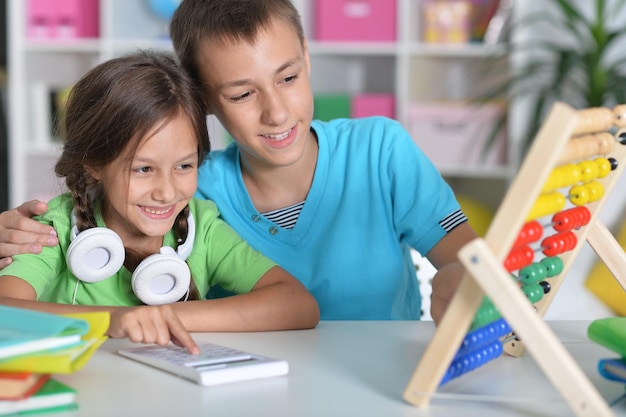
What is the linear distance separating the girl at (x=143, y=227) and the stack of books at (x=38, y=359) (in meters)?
0.36

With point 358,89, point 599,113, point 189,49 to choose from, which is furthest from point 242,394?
point 358,89

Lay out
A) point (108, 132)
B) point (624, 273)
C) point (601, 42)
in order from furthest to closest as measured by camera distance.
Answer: point (601, 42), point (108, 132), point (624, 273)

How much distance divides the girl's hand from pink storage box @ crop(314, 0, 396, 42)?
3.01 m

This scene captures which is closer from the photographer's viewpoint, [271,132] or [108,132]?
[108,132]

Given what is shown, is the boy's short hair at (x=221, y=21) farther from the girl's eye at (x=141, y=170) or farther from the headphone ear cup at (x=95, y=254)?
the headphone ear cup at (x=95, y=254)

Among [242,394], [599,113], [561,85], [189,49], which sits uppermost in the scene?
[599,113]

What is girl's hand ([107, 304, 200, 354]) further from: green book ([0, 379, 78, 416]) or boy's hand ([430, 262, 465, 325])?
boy's hand ([430, 262, 465, 325])

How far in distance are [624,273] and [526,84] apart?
9.01 ft

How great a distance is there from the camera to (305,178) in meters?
1.86

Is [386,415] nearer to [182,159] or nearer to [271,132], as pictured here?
[182,159]

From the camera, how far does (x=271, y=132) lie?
1677mm

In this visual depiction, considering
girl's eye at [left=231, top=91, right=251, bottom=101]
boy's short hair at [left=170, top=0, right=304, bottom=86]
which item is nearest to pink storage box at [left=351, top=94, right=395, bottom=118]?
boy's short hair at [left=170, top=0, right=304, bottom=86]

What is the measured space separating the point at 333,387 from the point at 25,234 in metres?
0.72

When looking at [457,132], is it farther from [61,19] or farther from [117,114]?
[117,114]
